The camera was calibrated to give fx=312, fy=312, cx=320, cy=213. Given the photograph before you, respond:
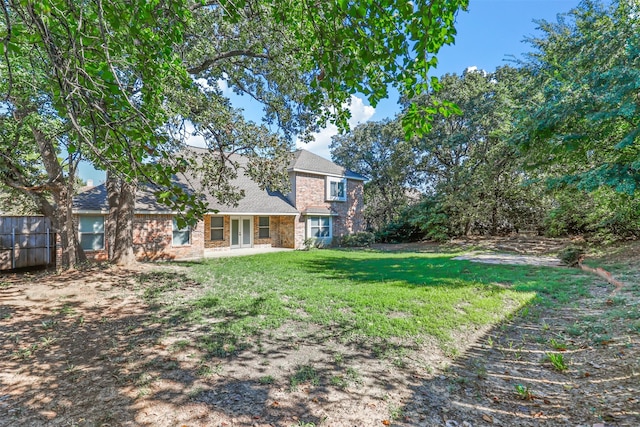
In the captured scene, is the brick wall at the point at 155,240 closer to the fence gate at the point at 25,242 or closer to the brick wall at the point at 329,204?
the fence gate at the point at 25,242

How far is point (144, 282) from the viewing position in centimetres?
873

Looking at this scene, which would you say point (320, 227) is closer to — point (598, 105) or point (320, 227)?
point (320, 227)

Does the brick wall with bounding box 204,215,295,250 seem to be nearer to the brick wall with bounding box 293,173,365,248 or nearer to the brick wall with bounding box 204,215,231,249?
the brick wall with bounding box 204,215,231,249

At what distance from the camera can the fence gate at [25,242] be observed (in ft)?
33.6

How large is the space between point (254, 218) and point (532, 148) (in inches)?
555

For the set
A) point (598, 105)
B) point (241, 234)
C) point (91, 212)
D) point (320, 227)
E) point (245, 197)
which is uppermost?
point (598, 105)

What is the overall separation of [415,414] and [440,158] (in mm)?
20458

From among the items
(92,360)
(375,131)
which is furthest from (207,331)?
(375,131)

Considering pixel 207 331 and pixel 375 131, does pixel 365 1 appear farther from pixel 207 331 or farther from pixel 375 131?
pixel 375 131

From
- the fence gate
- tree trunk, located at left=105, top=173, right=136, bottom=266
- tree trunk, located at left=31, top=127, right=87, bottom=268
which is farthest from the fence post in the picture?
tree trunk, located at left=105, top=173, right=136, bottom=266

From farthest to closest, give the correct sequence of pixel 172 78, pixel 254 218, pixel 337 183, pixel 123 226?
1. pixel 337 183
2. pixel 254 218
3. pixel 123 226
4. pixel 172 78

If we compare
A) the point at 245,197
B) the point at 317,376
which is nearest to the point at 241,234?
the point at 245,197

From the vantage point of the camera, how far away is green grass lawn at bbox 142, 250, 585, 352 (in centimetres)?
531

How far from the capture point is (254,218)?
18.4m
